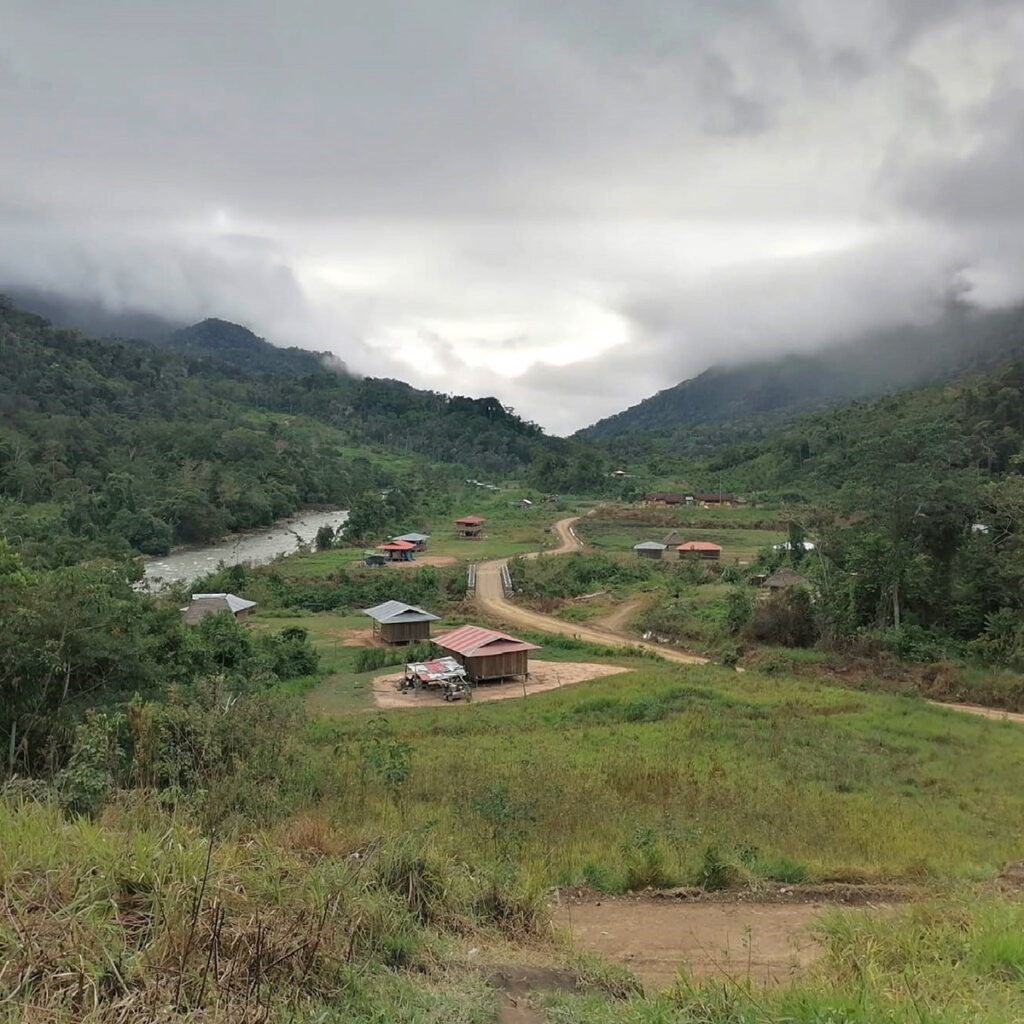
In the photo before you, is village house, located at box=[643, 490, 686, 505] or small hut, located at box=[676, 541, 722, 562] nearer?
small hut, located at box=[676, 541, 722, 562]

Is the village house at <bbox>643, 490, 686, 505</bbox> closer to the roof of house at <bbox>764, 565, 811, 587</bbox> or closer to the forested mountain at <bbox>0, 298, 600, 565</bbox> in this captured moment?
the forested mountain at <bbox>0, 298, 600, 565</bbox>

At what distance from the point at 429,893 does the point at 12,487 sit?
75437mm

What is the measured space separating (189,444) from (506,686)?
7601 centimetres

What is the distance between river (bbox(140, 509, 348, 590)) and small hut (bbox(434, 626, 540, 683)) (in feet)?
93.2

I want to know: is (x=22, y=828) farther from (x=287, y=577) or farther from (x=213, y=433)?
(x=213, y=433)

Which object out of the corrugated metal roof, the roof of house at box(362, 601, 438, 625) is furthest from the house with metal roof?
the roof of house at box(362, 601, 438, 625)

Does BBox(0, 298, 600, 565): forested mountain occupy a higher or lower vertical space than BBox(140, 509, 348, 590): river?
higher

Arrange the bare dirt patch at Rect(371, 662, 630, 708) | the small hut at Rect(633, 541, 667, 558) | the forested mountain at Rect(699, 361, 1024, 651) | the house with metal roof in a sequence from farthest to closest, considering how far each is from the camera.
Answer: the small hut at Rect(633, 541, 667, 558) → the house with metal roof → the forested mountain at Rect(699, 361, 1024, 651) → the bare dirt patch at Rect(371, 662, 630, 708)

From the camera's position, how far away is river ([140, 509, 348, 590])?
5341 centimetres

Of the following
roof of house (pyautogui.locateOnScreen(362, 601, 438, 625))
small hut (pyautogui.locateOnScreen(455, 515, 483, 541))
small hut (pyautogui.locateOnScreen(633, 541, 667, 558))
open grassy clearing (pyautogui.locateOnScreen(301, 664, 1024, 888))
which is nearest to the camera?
open grassy clearing (pyautogui.locateOnScreen(301, 664, 1024, 888))

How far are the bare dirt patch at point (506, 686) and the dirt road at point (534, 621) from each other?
3.88m

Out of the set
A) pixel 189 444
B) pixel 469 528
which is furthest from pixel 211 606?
pixel 189 444

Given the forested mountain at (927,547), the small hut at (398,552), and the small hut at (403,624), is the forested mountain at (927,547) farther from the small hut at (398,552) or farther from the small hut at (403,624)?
the small hut at (398,552)

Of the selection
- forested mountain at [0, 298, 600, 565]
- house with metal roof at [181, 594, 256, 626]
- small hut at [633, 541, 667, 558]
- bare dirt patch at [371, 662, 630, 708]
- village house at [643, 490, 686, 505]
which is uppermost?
forested mountain at [0, 298, 600, 565]
